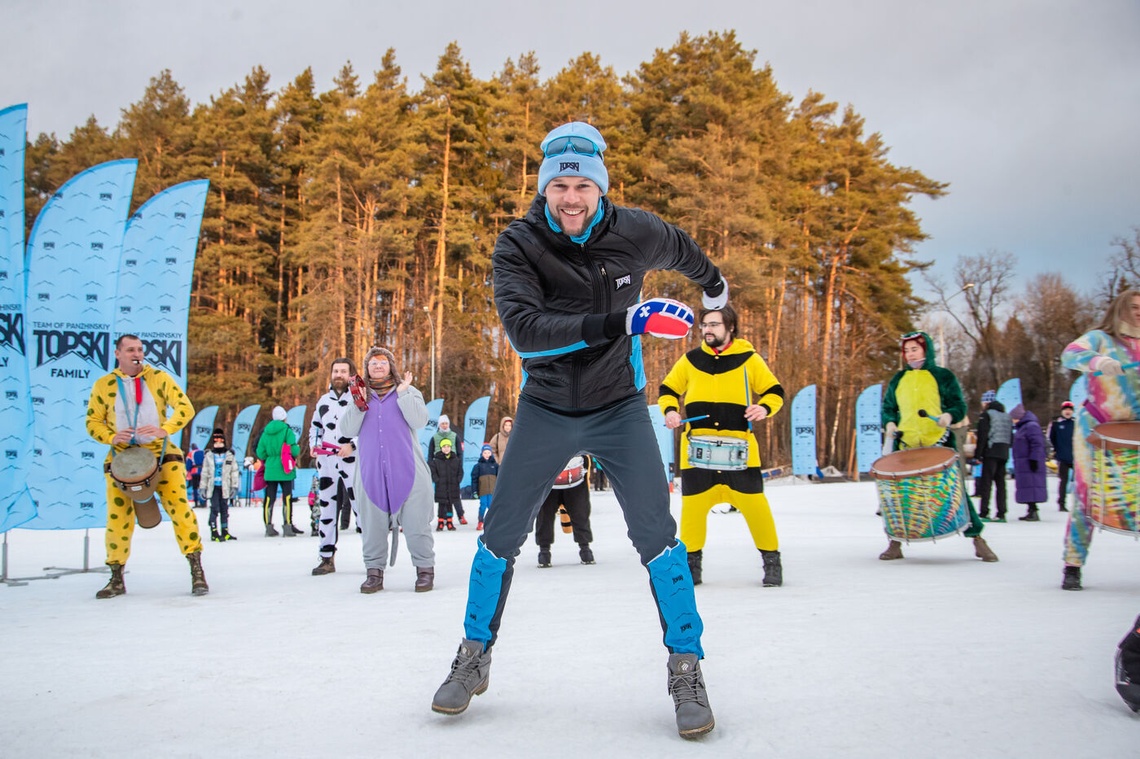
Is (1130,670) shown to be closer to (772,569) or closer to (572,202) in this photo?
(572,202)

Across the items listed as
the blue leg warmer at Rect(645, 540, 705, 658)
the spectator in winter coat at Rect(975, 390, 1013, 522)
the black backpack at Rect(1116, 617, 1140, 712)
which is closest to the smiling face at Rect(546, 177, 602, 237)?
the blue leg warmer at Rect(645, 540, 705, 658)

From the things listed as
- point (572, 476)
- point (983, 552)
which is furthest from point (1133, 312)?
point (572, 476)

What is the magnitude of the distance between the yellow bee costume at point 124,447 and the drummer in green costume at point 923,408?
5.69 metres

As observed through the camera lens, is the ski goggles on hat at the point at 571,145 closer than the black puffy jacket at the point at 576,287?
No

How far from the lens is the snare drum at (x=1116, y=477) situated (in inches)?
189

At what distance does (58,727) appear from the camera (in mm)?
2730

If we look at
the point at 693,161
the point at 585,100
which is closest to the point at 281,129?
the point at 585,100

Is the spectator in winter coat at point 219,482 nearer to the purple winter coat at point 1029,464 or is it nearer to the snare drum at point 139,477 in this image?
the snare drum at point 139,477

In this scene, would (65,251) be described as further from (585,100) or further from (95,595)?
(585,100)

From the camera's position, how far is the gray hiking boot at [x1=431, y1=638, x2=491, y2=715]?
275 centimetres

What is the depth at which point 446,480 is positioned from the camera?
13719 millimetres

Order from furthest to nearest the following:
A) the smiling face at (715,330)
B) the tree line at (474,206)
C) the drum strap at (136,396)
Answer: the tree line at (474,206), the drum strap at (136,396), the smiling face at (715,330)

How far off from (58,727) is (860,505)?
14849mm

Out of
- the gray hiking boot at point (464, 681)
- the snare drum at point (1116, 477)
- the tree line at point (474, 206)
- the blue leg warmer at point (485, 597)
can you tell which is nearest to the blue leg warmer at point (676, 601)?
the blue leg warmer at point (485, 597)
